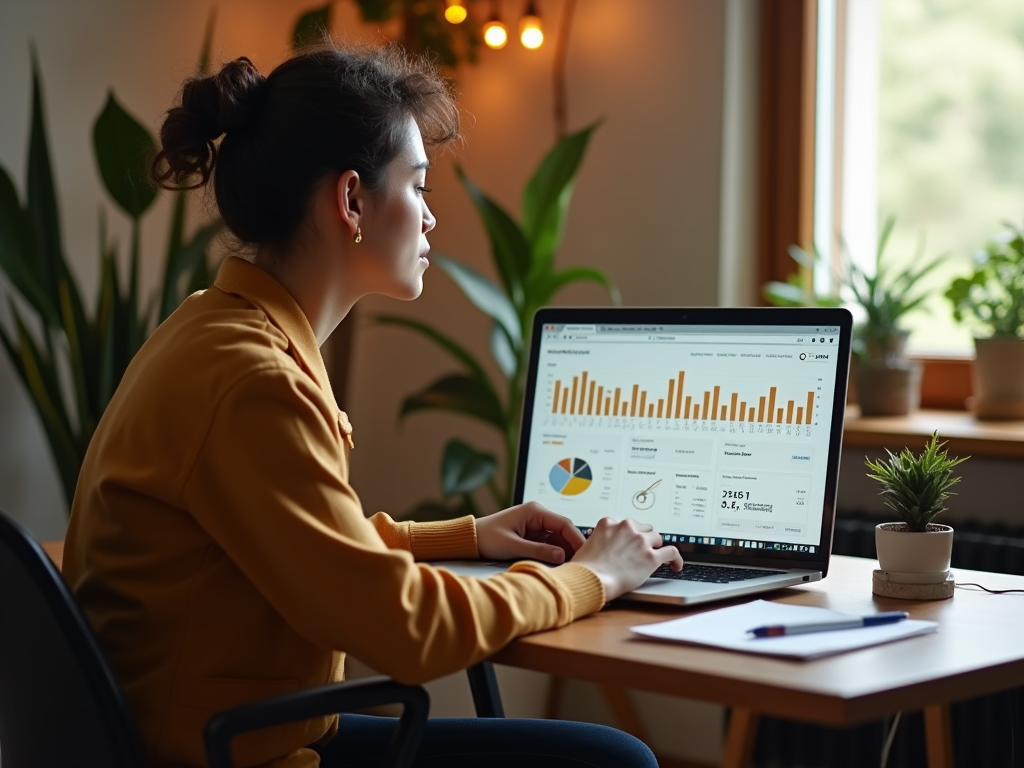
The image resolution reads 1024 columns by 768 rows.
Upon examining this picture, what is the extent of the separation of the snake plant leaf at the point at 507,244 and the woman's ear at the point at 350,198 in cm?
118

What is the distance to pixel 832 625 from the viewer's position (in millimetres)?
1175

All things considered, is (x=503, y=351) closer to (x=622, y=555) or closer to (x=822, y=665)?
(x=622, y=555)

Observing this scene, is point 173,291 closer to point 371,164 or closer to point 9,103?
point 9,103

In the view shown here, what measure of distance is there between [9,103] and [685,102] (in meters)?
1.41

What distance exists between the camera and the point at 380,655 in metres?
1.08

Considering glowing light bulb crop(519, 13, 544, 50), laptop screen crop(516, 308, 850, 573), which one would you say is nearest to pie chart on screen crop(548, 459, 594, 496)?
laptop screen crop(516, 308, 850, 573)

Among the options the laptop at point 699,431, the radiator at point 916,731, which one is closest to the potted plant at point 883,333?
the radiator at point 916,731

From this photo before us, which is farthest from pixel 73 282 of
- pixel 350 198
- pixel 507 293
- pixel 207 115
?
pixel 350 198

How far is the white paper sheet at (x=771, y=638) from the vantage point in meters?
1.10

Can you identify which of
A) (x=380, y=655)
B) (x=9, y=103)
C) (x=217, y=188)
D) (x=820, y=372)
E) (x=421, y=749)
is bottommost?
(x=421, y=749)

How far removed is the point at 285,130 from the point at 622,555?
1.92 ft

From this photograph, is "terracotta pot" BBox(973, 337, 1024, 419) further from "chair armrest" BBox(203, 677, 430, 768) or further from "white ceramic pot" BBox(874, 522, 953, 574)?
"chair armrest" BBox(203, 677, 430, 768)

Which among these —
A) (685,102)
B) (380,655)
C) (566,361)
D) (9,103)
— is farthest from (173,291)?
(380,655)

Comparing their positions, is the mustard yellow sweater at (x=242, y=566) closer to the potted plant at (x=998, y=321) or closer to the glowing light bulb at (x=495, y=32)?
the potted plant at (x=998, y=321)
